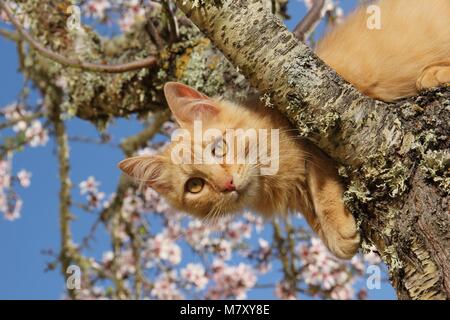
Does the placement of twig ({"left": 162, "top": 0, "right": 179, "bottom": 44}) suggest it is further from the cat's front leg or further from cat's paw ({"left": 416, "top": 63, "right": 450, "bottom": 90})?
cat's paw ({"left": 416, "top": 63, "right": 450, "bottom": 90})

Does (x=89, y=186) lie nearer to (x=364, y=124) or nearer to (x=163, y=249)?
(x=163, y=249)

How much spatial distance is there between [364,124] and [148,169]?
40.6 inches

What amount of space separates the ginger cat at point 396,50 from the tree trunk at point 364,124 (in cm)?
28

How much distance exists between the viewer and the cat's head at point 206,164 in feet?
6.59

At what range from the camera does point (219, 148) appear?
6.68ft

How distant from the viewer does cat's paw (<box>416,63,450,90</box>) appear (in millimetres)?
1796

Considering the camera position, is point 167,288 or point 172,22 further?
point 167,288

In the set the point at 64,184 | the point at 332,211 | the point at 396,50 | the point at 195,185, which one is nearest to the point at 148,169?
the point at 195,185

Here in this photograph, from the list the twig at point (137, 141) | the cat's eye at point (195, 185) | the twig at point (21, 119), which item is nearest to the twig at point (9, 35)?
the twig at point (21, 119)

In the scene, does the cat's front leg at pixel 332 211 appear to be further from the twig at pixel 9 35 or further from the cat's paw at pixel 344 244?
the twig at pixel 9 35

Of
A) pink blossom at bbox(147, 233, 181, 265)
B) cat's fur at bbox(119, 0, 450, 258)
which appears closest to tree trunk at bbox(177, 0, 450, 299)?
cat's fur at bbox(119, 0, 450, 258)

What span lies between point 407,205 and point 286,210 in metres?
0.74
